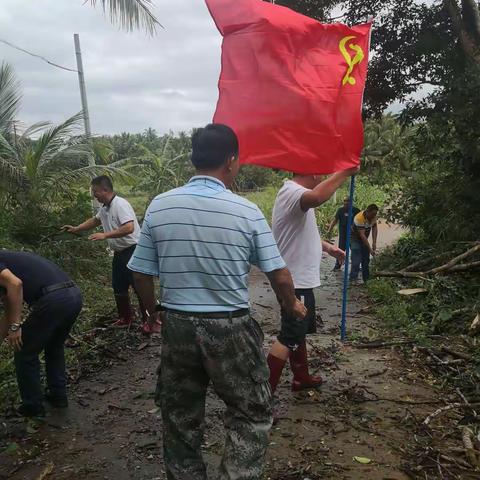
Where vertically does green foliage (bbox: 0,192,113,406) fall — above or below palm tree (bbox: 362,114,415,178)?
below

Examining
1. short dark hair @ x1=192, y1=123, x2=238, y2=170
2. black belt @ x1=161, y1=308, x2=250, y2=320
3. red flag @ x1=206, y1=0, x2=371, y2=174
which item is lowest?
black belt @ x1=161, y1=308, x2=250, y2=320

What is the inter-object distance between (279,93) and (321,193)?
43.2 inches

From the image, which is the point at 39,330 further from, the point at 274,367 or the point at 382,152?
the point at 382,152

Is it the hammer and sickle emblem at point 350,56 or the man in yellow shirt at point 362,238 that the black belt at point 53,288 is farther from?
the man in yellow shirt at point 362,238

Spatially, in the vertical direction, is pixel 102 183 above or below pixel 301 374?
above

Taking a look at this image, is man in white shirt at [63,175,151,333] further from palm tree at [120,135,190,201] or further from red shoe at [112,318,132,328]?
palm tree at [120,135,190,201]

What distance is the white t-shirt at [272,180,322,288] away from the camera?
11.8ft

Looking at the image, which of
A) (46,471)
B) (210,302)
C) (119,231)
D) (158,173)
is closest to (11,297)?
(46,471)

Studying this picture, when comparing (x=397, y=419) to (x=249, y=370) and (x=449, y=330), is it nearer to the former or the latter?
(x=249, y=370)

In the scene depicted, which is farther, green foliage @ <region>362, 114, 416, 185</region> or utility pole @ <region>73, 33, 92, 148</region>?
green foliage @ <region>362, 114, 416, 185</region>

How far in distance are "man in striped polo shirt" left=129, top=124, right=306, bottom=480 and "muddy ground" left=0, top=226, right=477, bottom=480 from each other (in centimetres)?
79

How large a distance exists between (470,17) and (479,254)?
389 centimetres

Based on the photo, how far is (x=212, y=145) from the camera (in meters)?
2.39

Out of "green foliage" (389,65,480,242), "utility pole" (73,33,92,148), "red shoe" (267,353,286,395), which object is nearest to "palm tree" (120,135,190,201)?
"utility pole" (73,33,92,148)
